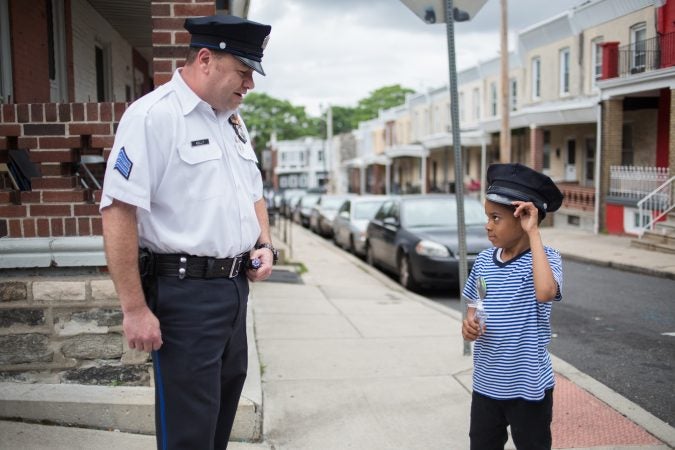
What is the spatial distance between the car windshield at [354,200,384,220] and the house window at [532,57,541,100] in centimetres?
1242

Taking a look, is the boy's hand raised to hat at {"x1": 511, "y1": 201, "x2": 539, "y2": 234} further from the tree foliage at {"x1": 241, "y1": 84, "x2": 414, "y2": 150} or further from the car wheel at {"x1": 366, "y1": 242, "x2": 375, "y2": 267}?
the tree foliage at {"x1": 241, "y1": 84, "x2": 414, "y2": 150}

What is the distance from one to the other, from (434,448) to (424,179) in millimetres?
36207

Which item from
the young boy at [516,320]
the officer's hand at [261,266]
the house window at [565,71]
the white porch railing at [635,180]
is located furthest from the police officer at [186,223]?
the house window at [565,71]

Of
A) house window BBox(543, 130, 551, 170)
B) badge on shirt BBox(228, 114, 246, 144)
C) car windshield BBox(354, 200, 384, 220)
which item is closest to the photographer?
badge on shirt BBox(228, 114, 246, 144)

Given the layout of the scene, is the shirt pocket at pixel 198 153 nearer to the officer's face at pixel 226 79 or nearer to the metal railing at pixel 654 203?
the officer's face at pixel 226 79

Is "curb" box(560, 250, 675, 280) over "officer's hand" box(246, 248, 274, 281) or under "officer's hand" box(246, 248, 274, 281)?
under

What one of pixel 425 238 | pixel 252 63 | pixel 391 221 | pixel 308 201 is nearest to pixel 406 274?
pixel 425 238

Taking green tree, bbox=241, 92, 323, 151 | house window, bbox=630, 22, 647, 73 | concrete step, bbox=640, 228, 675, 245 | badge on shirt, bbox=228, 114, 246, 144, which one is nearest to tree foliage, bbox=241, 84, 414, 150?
green tree, bbox=241, 92, 323, 151

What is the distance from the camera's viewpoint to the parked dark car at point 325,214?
909 inches

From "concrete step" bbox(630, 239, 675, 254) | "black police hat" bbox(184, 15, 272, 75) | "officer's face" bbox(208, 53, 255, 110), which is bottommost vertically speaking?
"concrete step" bbox(630, 239, 675, 254)

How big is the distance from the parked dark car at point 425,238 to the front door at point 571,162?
1392 cm

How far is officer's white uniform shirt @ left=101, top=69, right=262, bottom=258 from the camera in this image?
2498 mm

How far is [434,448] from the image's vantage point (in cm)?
401

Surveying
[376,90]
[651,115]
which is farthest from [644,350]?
[376,90]
